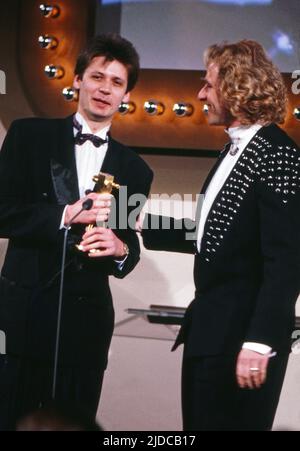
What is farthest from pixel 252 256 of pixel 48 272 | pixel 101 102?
pixel 101 102

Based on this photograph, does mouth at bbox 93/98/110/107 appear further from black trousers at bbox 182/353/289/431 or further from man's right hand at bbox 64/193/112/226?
black trousers at bbox 182/353/289/431

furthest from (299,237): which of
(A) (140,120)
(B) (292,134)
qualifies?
(A) (140,120)

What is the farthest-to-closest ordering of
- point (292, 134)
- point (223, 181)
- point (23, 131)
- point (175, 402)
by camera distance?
1. point (175, 402)
2. point (292, 134)
3. point (23, 131)
4. point (223, 181)

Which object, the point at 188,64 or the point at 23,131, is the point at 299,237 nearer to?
the point at 23,131

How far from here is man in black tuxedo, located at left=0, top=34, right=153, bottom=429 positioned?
229 cm

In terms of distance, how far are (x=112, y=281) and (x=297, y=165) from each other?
1.10 metres

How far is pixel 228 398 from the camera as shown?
1977 mm

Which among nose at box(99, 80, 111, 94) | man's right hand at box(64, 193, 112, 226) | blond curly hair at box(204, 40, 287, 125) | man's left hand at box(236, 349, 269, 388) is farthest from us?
nose at box(99, 80, 111, 94)

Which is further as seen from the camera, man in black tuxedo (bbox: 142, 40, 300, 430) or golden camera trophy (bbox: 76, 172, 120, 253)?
golden camera trophy (bbox: 76, 172, 120, 253)

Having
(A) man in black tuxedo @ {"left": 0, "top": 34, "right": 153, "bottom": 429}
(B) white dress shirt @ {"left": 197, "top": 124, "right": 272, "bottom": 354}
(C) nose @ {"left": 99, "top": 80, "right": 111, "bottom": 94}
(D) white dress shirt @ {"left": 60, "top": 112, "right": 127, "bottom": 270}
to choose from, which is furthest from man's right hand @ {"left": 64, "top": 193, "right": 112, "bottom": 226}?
(C) nose @ {"left": 99, "top": 80, "right": 111, "bottom": 94}

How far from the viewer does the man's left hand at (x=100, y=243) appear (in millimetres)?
2189

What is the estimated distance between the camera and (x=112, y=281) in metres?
2.93

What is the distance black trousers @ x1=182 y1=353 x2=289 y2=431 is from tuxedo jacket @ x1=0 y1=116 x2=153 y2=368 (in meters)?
0.43

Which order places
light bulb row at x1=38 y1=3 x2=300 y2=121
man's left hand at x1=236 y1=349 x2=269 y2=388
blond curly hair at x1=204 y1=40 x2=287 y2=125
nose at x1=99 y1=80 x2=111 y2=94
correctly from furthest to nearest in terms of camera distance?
light bulb row at x1=38 y1=3 x2=300 y2=121 < nose at x1=99 y1=80 x2=111 y2=94 < blond curly hair at x1=204 y1=40 x2=287 y2=125 < man's left hand at x1=236 y1=349 x2=269 y2=388
